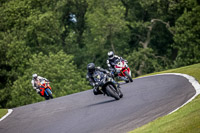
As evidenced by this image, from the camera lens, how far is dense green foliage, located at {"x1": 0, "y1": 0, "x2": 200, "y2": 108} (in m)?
40.9

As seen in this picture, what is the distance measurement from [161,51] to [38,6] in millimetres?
16129

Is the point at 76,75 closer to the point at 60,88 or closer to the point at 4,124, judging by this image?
the point at 60,88

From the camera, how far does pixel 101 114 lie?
485 inches

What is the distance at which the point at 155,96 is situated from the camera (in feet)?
44.9

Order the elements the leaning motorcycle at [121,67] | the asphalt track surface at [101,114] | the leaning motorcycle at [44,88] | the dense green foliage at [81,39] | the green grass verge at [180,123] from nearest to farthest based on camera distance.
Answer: the green grass verge at [180,123] → the asphalt track surface at [101,114] → the leaning motorcycle at [121,67] → the leaning motorcycle at [44,88] → the dense green foliage at [81,39]

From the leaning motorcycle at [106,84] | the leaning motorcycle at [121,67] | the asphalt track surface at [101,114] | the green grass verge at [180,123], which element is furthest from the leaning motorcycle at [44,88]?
the green grass verge at [180,123]

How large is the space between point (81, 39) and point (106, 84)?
44.0 meters

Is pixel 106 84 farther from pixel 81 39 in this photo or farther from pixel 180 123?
pixel 81 39

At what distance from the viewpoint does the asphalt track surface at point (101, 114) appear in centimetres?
1033

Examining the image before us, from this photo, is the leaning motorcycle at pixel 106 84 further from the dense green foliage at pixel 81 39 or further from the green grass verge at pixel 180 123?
the dense green foliage at pixel 81 39

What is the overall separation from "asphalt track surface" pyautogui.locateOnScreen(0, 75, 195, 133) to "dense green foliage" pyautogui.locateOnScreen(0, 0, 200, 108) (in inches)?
931

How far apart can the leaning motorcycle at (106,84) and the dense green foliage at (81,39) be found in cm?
2459

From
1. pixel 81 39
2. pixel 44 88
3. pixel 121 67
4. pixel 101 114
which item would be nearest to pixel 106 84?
pixel 101 114

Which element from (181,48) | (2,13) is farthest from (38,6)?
(181,48)
